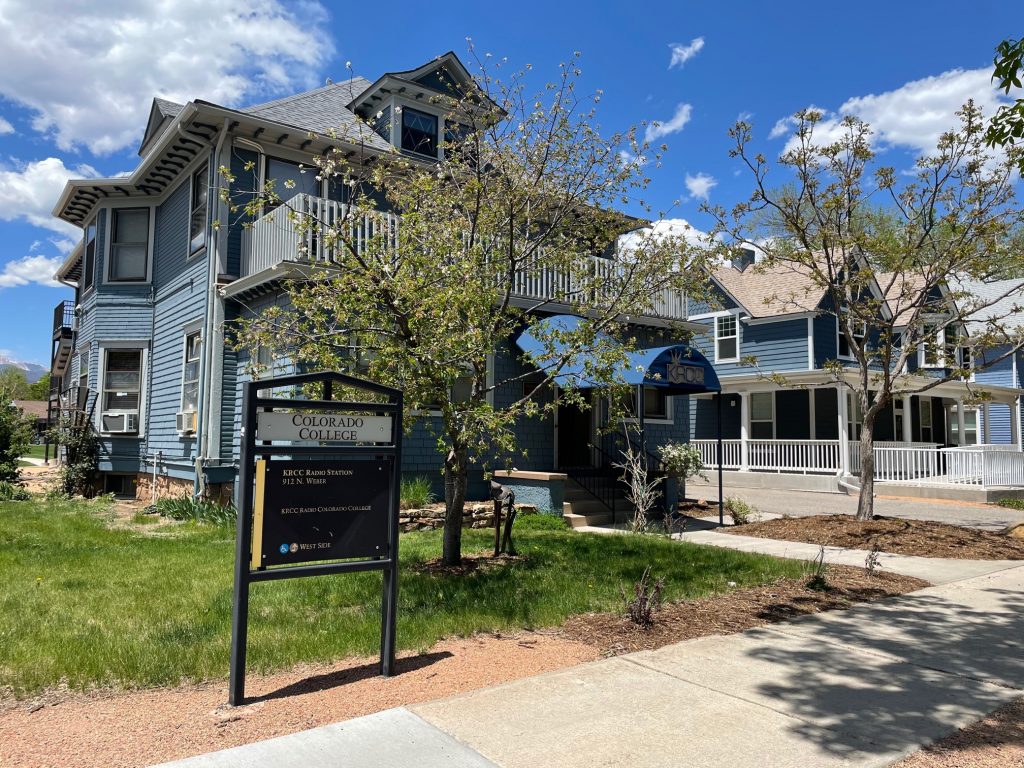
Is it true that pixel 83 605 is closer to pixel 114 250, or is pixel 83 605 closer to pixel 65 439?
pixel 65 439

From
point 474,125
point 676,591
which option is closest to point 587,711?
point 676,591

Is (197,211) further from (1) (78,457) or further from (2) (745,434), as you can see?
(2) (745,434)

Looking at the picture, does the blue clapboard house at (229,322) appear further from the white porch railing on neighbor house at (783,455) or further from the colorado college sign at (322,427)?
the colorado college sign at (322,427)

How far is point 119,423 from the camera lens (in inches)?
691

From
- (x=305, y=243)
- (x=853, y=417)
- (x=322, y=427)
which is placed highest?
(x=305, y=243)

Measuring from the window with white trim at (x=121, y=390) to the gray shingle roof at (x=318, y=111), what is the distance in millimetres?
6601

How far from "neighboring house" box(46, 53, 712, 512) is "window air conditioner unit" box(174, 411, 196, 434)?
0.07 meters

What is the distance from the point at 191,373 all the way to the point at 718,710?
13.5 meters

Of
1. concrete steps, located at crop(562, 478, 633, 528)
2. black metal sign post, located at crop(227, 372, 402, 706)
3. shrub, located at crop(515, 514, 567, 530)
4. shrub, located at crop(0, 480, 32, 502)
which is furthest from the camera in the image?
shrub, located at crop(0, 480, 32, 502)

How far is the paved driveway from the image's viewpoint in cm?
1531

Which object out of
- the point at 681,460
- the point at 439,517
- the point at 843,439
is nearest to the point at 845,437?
the point at 843,439

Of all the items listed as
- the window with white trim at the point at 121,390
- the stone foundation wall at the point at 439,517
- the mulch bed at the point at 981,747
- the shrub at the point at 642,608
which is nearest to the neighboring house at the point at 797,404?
the stone foundation wall at the point at 439,517

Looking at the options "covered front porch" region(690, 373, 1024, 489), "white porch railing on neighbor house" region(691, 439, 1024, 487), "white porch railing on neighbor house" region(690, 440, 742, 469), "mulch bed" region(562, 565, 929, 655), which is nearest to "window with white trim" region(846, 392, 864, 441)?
"covered front porch" region(690, 373, 1024, 489)

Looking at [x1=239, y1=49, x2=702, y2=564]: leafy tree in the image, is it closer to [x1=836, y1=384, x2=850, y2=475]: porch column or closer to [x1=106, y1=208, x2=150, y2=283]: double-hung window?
[x1=106, y1=208, x2=150, y2=283]: double-hung window
